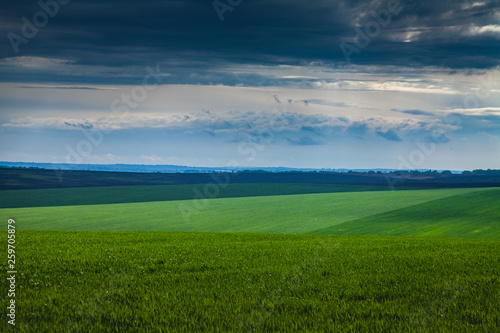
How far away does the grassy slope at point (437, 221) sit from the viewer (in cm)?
4828

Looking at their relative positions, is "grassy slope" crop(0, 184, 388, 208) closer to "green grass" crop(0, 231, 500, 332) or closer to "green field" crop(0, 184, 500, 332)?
"green field" crop(0, 184, 500, 332)

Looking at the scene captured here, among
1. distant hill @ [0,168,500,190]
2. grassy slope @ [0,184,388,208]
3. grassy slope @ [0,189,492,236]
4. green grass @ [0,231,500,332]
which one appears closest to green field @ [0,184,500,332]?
green grass @ [0,231,500,332]

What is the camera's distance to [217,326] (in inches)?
341

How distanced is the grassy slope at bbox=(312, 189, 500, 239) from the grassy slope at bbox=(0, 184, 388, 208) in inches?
1407

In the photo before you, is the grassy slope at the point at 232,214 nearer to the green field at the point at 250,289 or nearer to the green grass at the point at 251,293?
the green field at the point at 250,289

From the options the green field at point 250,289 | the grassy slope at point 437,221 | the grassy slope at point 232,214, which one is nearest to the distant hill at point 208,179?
the grassy slope at point 232,214

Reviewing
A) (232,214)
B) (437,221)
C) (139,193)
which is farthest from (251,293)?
(139,193)

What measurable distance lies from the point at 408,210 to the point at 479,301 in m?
57.8

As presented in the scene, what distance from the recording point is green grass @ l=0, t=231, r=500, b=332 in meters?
8.95

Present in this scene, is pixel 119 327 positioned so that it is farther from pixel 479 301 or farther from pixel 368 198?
pixel 368 198

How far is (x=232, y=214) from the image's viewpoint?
219 feet

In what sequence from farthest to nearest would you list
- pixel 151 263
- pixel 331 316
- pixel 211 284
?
pixel 151 263
pixel 211 284
pixel 331 316

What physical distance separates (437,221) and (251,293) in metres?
50.3

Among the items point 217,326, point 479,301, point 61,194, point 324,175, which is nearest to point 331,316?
point 217,326
